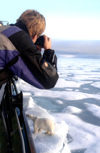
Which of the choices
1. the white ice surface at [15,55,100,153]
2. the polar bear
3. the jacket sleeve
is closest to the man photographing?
the jacket sleeve

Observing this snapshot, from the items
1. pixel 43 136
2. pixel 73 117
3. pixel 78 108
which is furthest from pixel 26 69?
pixel 78 108

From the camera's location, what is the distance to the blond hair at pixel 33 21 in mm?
1333

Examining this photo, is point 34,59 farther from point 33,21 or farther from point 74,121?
point 74,121

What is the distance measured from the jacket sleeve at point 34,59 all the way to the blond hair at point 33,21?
259 mm

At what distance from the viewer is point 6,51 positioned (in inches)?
40.1

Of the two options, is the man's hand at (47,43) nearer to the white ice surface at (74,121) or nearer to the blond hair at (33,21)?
the blond hair at (33,21)

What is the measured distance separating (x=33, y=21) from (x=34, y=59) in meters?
0.35

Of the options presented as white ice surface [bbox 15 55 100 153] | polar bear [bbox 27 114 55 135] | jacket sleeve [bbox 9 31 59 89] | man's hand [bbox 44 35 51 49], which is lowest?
white ice surface [bbox 15 55 100 153]

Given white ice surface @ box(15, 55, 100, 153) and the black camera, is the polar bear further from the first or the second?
the black camera

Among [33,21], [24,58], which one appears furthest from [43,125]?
[24,58]

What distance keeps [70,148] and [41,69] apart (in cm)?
167

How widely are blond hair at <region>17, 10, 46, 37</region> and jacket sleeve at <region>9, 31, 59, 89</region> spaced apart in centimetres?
26

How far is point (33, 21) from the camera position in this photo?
4.38 feet

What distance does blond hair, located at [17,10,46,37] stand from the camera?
1333mm
